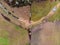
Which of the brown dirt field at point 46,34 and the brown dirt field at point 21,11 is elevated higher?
the brown dirt field at point 21,11

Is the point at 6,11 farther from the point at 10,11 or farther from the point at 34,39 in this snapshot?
the point at 34,39

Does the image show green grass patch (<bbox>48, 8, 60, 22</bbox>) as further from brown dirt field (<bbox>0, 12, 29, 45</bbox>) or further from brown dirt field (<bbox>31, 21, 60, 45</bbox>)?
brown dirt field (<bbox>0, 12, 29, 45</bbox>)

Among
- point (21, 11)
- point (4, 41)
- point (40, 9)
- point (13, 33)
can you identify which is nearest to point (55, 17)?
point (40, 9)

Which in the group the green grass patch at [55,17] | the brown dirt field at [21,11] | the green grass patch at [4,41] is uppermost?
the brown dirt field at [21,11]

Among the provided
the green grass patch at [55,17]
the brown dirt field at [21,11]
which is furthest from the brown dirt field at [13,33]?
the green grass patch at [55,17]

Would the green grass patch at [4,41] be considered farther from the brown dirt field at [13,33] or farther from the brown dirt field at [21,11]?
the brown dirt field at [21,11]
